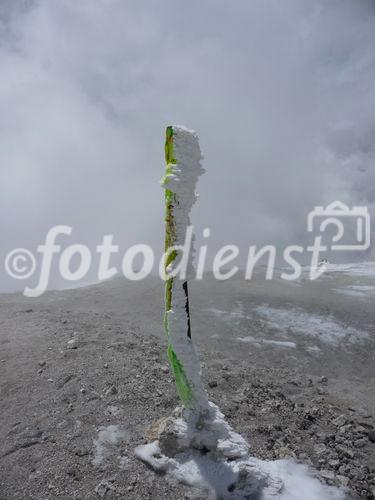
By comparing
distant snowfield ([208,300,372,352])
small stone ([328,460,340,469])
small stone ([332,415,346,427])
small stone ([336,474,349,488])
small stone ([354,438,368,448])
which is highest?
distant snowfield ([208,300,372,352])

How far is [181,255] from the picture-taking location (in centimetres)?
697

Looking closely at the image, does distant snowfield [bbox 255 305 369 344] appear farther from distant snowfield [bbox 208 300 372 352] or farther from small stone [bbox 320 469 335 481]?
small stone [bbox 320 469 335 481]

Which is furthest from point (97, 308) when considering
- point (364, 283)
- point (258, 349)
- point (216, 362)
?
point (364, 283)

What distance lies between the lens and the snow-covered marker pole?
6812 mm

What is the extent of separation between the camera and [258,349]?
17.9m

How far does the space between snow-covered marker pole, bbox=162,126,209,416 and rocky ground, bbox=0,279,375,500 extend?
168 centimetres

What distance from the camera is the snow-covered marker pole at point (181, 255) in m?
6.81

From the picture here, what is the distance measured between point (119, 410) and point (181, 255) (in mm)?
4098

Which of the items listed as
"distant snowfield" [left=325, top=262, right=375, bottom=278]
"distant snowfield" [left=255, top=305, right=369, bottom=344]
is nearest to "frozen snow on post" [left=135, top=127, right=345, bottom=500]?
"distant snowfield" [left=255, top=305, right=369, bottom=344]

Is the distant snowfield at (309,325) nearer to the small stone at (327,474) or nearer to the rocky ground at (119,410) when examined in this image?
the rocky ground at (119,410)

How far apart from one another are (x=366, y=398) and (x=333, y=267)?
39479 mm

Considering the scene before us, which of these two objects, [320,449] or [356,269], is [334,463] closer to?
[320,449]

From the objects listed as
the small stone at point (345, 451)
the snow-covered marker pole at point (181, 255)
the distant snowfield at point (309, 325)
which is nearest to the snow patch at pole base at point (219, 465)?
the snow-covered marker pole at point (181, 255)

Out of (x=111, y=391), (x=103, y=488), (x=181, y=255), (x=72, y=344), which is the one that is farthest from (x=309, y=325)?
(x=103, y=488)
